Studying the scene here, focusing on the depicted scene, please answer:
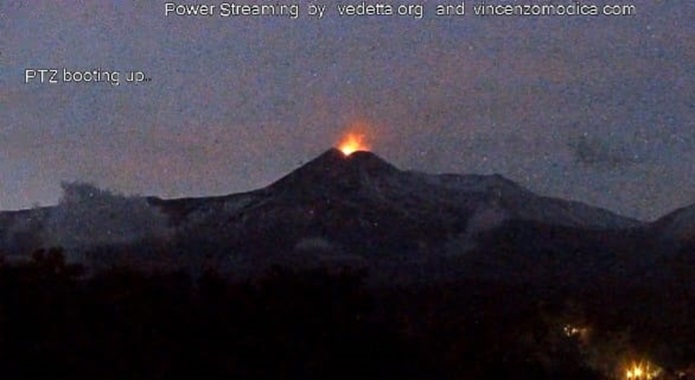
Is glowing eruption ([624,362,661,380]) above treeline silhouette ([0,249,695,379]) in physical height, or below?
below

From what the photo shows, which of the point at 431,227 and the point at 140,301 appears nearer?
the point at 140,301

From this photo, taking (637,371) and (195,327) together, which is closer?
(195,327)

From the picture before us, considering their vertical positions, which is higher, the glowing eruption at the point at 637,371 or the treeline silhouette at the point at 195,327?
the treeline silhouette at the point at 195,327

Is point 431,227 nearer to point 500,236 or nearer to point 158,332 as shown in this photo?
point 500,236

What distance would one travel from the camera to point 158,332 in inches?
1217

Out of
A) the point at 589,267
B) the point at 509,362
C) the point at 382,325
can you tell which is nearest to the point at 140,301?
the point at 382,325

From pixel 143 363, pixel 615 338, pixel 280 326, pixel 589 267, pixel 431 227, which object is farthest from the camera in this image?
pixel 431 227

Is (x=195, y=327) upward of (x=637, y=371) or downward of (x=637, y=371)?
upward

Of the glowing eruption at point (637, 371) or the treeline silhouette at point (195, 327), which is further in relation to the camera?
the glowing eruption at point (637, 371)

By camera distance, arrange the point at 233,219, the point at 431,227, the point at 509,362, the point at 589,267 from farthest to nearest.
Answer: the point at 431,227, the point at 233,219, the point at 589,267, the point at 509,362

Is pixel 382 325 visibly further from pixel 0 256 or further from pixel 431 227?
pixel 431 227

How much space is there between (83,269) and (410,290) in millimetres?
46790

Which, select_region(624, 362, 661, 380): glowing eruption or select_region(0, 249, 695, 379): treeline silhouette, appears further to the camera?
select_region(624, 362, 661, 380): glowing eruption

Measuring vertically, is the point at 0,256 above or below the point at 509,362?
above
